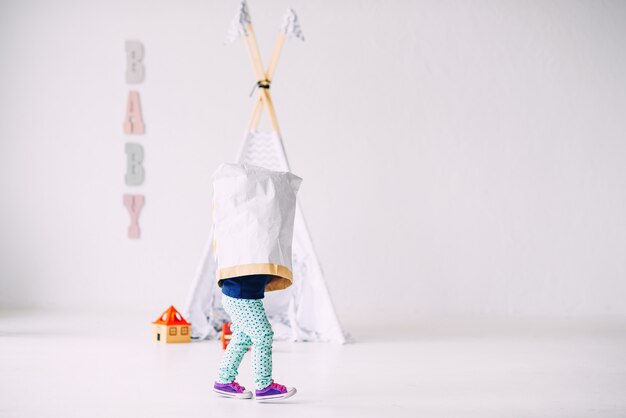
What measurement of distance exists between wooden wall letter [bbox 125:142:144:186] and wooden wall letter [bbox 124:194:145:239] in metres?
0.09

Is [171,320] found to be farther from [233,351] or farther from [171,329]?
[233,351]

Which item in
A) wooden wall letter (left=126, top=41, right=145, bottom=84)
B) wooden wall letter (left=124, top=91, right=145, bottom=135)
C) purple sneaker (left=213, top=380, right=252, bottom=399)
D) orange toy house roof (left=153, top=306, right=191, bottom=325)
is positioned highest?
wooden wall letter (left=126, top=41, right=145, bottom=84)

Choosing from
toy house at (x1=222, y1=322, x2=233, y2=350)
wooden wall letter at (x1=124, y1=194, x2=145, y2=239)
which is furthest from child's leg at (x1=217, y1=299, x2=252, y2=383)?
wooden wall letter at (x1=124, y1=194, x2=145, y2=239)

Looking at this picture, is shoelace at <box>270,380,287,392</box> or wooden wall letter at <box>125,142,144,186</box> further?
wooden wall letter at <box>125,142,144,186</box>

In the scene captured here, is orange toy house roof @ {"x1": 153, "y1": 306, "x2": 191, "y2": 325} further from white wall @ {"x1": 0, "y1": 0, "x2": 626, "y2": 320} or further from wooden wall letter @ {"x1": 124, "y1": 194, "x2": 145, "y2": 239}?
wooden wall letter @ {"x1": 124, "y1": 194, "x2": 145, "y2": 239}

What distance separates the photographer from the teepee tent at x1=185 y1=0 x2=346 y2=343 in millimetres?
4109

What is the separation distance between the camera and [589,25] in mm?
5637

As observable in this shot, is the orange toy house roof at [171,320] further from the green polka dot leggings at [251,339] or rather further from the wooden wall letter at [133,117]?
the wooden wall letter at [133,117]

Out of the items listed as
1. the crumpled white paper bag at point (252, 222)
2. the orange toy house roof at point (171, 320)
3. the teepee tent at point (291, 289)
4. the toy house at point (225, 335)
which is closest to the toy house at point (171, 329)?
the orange toy house roof at point (171, 320)

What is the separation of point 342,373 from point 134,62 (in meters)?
3.22

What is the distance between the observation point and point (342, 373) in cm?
319

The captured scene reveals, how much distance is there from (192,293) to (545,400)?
2.06m

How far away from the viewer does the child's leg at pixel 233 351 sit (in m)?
2.73

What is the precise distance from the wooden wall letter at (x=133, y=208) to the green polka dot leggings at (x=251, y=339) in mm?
2900
